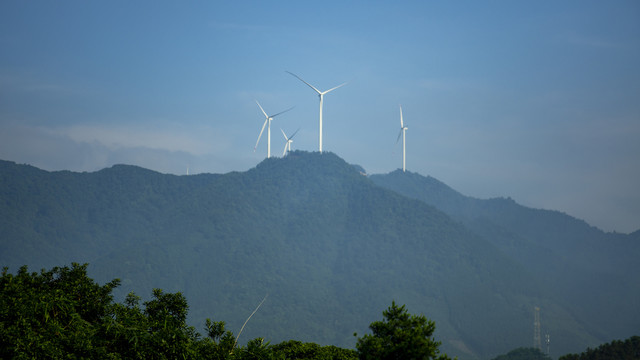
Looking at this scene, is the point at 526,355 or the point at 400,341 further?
the point at 526,355

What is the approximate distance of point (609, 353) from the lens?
107 m

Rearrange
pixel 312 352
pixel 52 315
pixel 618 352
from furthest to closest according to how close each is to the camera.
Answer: pixel 618 352 → pixel 312 352 → pixel 52 315

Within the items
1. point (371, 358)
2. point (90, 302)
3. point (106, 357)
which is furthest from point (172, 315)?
point (371, 358)

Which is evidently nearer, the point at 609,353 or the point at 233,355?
the point at 233,355

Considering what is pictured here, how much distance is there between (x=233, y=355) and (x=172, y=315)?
26.4ft

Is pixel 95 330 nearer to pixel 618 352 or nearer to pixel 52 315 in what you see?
pixel 52 315

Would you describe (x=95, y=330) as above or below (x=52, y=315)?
below

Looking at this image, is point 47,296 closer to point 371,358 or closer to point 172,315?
point 172,315

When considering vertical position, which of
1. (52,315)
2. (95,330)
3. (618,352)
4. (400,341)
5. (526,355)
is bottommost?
(526,355)

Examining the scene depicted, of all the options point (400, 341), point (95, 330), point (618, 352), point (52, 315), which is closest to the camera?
point (400, 341)

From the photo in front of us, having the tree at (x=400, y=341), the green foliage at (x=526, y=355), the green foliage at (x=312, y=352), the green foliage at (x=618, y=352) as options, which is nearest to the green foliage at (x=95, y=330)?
the green foliage at (x=312, y=352)

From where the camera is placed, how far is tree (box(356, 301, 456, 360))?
29688 mm

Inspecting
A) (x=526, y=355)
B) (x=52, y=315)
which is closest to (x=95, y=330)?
(x=52, y=315)

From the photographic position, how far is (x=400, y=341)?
3072 cm
